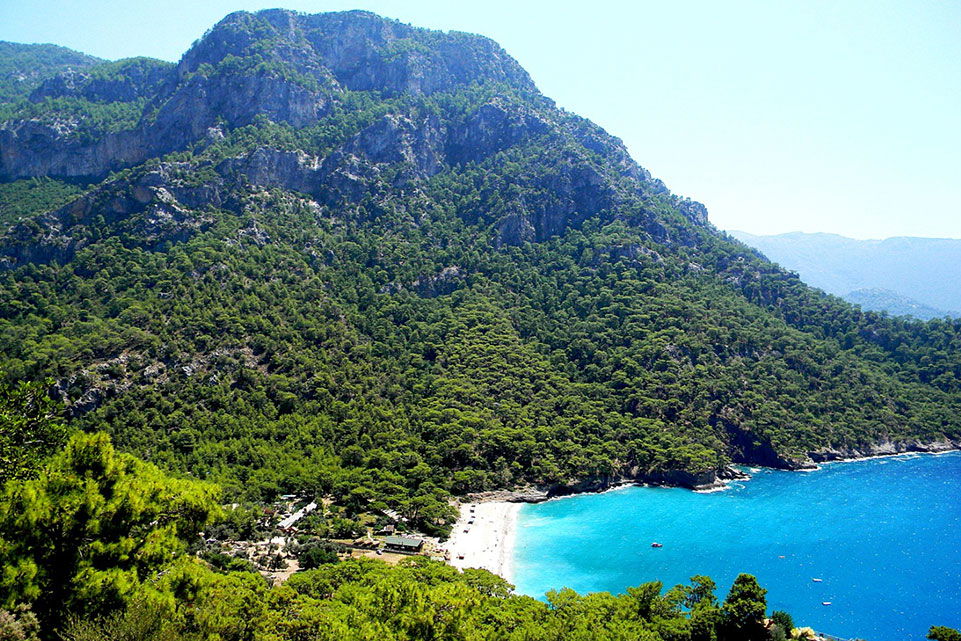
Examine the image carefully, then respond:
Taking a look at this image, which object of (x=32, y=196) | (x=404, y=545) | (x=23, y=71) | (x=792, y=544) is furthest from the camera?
(x=23, y=71)

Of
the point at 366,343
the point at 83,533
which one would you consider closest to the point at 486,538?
the point at 83,533

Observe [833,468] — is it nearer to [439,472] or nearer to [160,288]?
[439,472]

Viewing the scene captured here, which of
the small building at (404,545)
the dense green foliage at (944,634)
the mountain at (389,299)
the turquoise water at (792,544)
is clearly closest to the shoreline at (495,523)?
the turquoise water at (792,544)

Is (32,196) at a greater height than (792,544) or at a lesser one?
greater

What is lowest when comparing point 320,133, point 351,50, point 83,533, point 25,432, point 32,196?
point 83,533

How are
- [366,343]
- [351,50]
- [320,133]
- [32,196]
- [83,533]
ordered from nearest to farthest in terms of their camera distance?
[83,533]
[366,343]
[32,196]
[320,133]
[351,50]

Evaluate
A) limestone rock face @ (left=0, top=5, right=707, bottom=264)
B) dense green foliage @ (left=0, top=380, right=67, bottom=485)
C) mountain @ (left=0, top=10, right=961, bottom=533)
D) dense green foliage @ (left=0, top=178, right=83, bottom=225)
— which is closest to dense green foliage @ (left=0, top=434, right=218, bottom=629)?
dense green foliage @ (left=0, top=380, right=67, bottom=485)

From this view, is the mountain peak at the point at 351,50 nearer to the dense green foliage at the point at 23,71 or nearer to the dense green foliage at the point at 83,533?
the dense green foliage at the point at 23,71

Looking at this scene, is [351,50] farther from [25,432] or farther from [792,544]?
[25,432]
